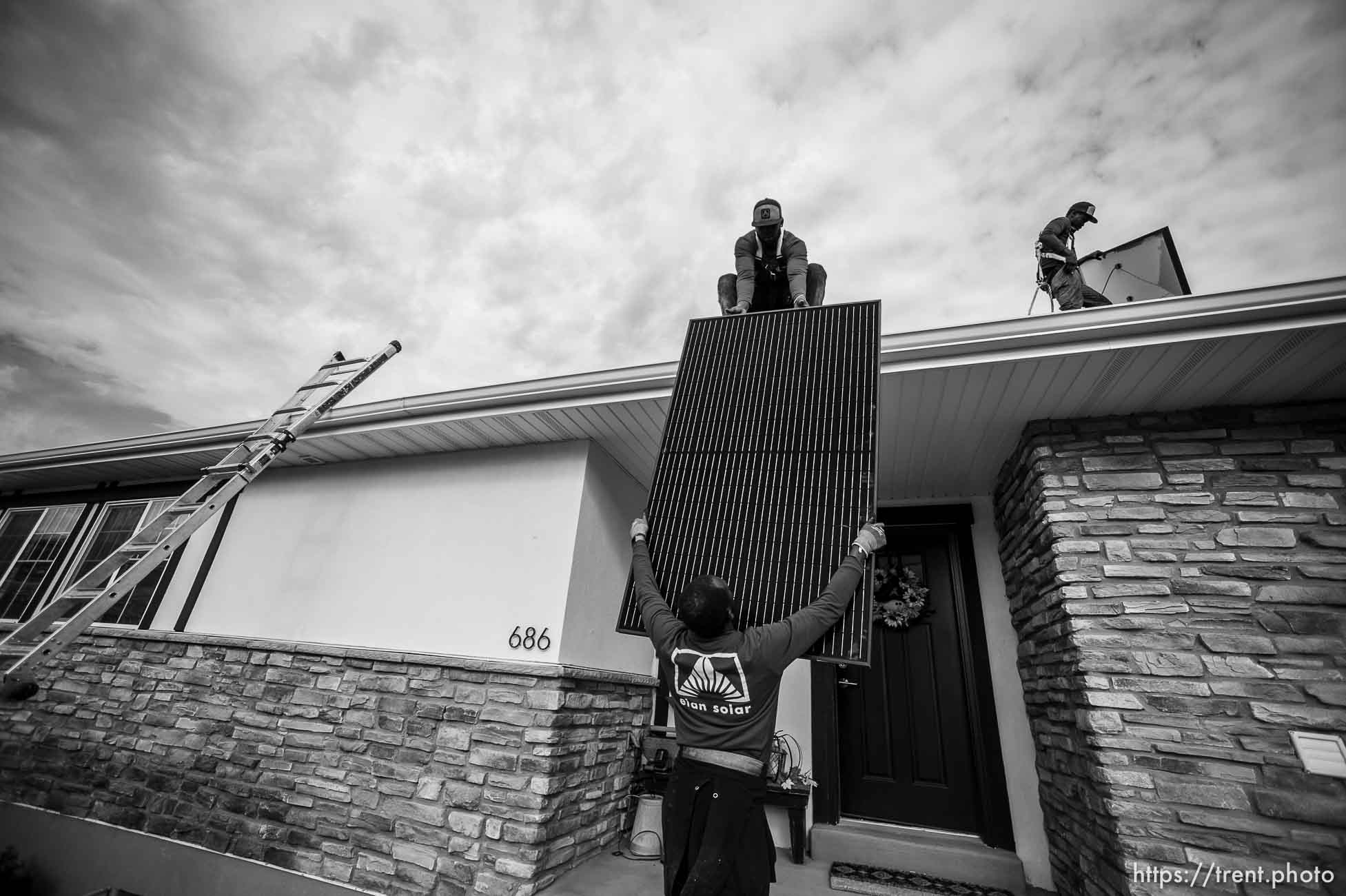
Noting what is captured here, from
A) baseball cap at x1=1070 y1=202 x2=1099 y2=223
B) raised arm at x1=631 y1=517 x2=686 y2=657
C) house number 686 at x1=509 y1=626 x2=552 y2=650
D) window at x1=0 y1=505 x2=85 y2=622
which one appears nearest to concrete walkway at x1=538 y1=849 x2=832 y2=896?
house number 686 at x1=509 y1=626 x2=552 y2=650

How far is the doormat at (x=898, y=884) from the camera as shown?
2838 millimetres

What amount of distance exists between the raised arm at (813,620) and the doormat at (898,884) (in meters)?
2.47

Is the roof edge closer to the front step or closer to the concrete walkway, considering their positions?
the concrete walkway

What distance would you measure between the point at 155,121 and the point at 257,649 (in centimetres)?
719

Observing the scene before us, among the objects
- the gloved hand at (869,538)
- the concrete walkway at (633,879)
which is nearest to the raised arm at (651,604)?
the gloved hand at (869,538)

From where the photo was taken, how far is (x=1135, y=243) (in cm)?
365

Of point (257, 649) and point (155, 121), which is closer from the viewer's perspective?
point (257, 649)

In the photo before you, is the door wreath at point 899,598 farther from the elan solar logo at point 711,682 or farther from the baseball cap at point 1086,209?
the baseball cap at point 1086,209

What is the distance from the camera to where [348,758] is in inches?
128

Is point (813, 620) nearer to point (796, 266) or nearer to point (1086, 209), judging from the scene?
point (796, 266)

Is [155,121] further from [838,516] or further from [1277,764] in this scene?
[1277,764]

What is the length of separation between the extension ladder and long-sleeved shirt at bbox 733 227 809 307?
327cm

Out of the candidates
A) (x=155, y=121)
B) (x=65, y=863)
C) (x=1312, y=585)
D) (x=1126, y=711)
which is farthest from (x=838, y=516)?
(x=155, y=121)

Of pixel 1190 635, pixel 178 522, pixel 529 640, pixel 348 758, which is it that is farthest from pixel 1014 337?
pixel 178 522
